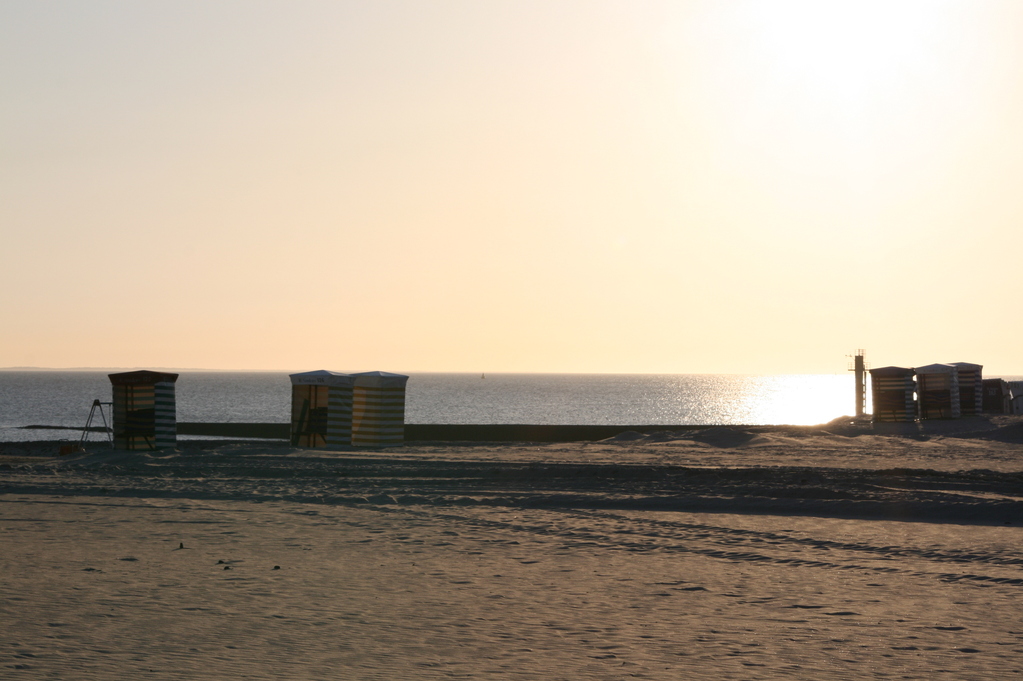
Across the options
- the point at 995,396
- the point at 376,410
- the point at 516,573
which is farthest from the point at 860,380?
the point at 516,573

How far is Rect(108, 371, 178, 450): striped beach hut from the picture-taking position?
1096 inches

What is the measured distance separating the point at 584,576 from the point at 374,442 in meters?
19.6

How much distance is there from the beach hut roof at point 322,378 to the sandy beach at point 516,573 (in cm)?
829

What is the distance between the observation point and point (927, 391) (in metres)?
45.9

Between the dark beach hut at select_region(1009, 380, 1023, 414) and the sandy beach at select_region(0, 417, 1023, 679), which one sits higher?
the dark beach hut at select_region(1009, 380, 1023, 414)

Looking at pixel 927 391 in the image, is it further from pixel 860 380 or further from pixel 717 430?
pixel 717 430

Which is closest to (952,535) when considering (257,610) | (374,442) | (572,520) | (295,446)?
(572,520)

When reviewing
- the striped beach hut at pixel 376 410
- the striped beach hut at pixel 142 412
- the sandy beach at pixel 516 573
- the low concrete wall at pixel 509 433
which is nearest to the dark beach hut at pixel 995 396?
the low concrete wall at pixel 509 433

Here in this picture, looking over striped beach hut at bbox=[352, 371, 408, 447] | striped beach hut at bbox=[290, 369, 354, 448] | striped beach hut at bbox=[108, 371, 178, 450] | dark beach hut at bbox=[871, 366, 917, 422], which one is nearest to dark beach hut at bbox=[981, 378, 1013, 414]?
dark beach hut at bbox=[871, 366, 917, 422]

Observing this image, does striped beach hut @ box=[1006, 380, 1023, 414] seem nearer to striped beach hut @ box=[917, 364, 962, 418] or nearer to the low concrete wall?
striped beach hut @ box=[917, 364, 962, 418]

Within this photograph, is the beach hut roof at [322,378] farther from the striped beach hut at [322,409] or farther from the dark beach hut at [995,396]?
the dark beach hut at [995,396]

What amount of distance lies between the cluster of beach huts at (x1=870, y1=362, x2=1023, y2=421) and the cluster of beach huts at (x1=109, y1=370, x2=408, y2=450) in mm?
25877

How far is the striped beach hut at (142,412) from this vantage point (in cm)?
2784

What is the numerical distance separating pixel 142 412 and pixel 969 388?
39771mm
